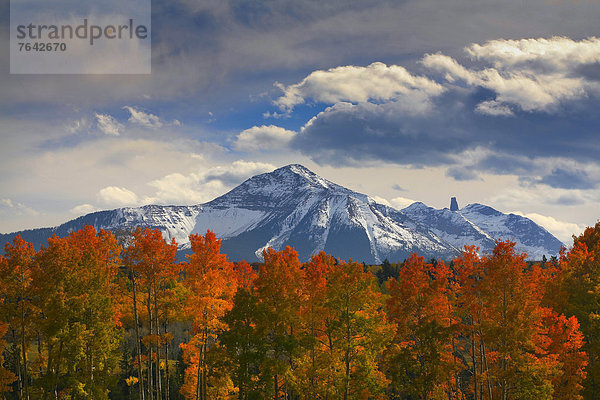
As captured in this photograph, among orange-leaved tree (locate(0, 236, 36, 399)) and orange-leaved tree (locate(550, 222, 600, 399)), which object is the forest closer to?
orange-leaved tree (locate(0, 236, 36, 399))

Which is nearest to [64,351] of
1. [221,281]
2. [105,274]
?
[105,274]

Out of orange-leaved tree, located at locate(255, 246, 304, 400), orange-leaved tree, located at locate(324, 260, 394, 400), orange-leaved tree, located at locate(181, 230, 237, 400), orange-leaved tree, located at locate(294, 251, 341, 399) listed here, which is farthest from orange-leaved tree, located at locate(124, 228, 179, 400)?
orange-leaved tree, located at locate(324, 260, 394, 400)

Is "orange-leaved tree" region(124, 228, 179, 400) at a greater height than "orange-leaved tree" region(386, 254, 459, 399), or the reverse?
"orange-leaved tree" region(124, 228, 179, 400)

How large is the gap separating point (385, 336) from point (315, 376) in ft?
22.4

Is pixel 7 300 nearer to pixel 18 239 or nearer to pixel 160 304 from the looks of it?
pixel 18 239

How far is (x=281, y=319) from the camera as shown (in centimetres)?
3762

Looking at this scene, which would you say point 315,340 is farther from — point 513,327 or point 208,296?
point 513,327

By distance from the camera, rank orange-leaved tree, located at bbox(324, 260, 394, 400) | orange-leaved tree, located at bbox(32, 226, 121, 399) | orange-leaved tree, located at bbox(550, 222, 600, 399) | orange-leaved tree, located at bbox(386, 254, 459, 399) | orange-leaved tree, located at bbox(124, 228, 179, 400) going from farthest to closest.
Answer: orange-leaved tree, located at bbox(550, 222, 600, 399) → orange-leaved tree, located at bbox(324, 260, 394, 400) → orange-leaved tree, located at bbox(124, 228, 179, 400) → orange-leaved tree, located at bbox(32, 226, 121, 399) → orange-leaved tree, located at bbox(386, 254, 459, 399)

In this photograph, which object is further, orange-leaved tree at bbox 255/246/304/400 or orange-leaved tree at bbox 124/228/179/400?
orange-leaved tree at bbox 124/228/179/400

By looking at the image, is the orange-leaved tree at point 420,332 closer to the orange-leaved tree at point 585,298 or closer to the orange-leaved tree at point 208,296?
the orange-leaved tree at point 585,298

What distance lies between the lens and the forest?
3656cm

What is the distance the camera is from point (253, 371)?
41125 mm

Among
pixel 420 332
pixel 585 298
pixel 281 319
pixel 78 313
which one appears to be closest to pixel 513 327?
pixel 420 332

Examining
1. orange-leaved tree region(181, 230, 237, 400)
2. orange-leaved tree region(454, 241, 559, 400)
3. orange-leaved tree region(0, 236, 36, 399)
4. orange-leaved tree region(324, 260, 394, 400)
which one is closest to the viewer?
orange-leaved tree region(454, 241, 559, 400)
